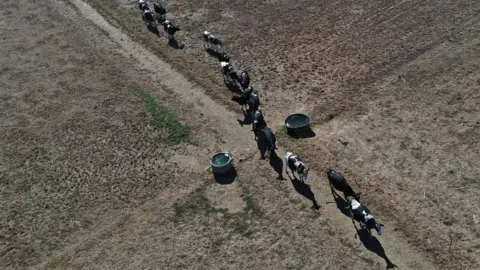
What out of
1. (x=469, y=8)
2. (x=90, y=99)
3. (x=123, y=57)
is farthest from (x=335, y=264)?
(x=469, y=8)

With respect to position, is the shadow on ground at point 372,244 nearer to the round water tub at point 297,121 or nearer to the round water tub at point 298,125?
the round water tub at point 298,125

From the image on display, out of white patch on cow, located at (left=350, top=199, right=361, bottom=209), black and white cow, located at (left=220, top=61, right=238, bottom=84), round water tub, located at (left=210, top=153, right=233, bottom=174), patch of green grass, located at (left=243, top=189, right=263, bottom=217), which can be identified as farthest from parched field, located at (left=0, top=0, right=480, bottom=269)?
white patch on cow, located at (left=350, top=199, right=361, bottom=209)

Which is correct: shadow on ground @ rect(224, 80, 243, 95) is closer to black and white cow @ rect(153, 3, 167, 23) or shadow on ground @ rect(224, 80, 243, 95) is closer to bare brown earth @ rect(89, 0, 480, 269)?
bare brown earth @ rect(89, 0, 480, 269)

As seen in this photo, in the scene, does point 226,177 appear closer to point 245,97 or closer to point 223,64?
point 245,97

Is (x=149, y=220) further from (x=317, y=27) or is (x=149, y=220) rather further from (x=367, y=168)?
(x=317, y=27)

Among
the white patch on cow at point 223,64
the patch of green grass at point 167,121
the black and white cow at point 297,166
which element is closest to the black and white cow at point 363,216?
the black and white cow at point 297,166

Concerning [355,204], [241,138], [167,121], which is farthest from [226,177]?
[355,204]
